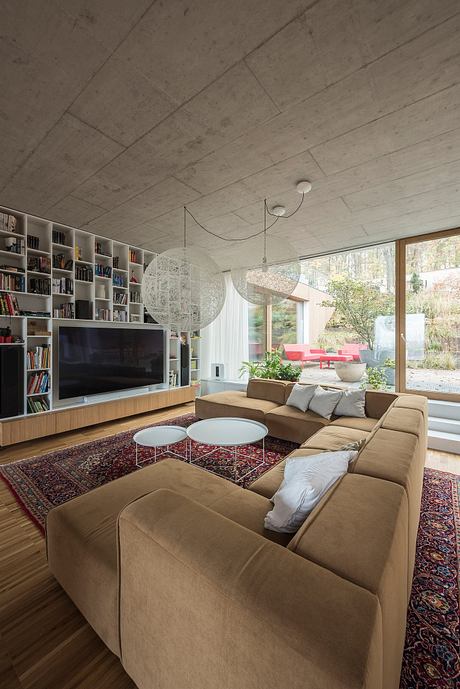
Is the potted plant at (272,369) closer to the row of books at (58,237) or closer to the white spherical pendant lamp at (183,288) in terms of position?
the white spherical pendant lamp at (183,288)

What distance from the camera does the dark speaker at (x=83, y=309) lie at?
165 inches

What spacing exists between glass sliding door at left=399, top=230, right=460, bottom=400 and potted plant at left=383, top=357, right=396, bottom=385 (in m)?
0.15

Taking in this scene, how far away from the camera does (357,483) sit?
51.6 inches

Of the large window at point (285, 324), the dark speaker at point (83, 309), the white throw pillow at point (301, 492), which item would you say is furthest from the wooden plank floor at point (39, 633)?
the large window at point (285, 324)

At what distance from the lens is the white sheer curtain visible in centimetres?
624

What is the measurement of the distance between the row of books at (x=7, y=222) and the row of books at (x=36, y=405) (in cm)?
198

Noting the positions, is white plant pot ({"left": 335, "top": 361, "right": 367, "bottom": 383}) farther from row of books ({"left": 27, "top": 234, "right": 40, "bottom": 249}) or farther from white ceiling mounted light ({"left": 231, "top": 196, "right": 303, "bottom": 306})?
row of books ({"left": 27, "top": 234, "right": 40, "bottom": 249})

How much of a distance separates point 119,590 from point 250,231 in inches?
146

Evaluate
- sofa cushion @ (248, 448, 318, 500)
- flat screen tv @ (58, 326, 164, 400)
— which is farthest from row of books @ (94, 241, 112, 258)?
sofa cushion @ (248, 448, 318, 500)

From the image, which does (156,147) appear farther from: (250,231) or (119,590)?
(119,590)

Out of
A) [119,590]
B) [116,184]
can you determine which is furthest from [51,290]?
[119,590]

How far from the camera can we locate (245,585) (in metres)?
0.74

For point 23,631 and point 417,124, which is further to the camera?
point 417,124

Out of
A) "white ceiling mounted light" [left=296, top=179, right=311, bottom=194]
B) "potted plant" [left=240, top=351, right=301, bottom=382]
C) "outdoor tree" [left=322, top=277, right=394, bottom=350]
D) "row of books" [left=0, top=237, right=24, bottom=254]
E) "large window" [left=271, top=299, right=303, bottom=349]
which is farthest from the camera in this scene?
"large window" [left=271, top=299, right=303, bottom=349]
